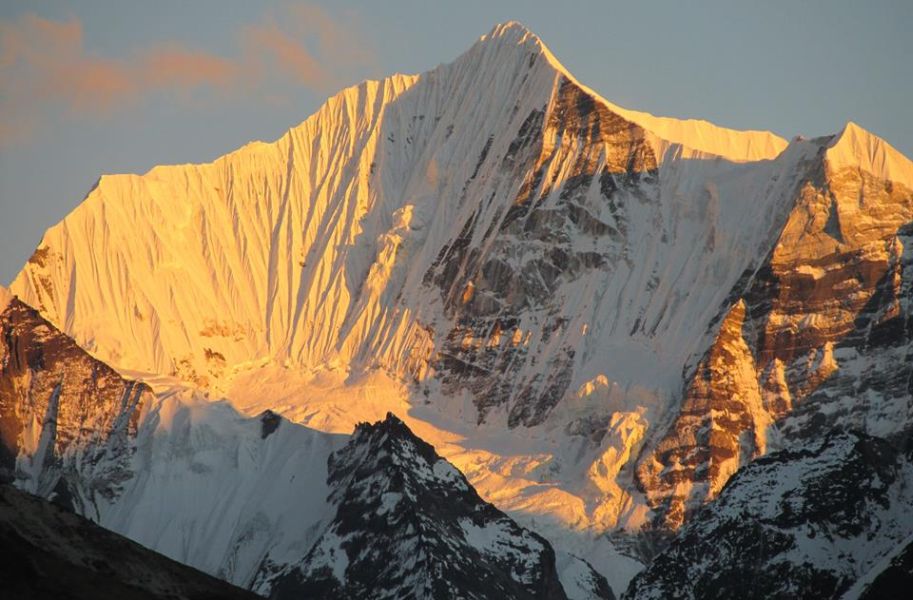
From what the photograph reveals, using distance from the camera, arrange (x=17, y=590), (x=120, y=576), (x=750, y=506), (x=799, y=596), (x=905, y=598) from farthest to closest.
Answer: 1. (x=750, y=506)
2. (x=799, y=596)
3. (x=905, y=598)
4. (x=120, y=576)
5. (x=17, y=590)

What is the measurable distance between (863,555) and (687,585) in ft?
45.7

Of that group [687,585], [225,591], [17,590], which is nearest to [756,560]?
[687,585]

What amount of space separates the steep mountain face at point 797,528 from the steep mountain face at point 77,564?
160 feet

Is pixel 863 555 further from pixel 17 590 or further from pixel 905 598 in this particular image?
pixel 17 590

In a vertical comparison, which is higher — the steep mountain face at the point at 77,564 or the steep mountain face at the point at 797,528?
the steep mountain face at the point at 797,528

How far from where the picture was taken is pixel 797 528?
18188 centimetres

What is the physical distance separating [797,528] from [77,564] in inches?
2402

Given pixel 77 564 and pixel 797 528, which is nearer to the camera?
pixel 77 564

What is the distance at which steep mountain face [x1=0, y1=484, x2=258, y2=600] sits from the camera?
130m

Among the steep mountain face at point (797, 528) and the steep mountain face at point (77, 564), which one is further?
the steep mountain face at point (797, 528)

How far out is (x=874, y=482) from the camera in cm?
18200

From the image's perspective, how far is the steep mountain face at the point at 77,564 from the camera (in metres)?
130

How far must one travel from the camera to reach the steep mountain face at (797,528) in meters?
176

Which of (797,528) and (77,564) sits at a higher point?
(797,528)
